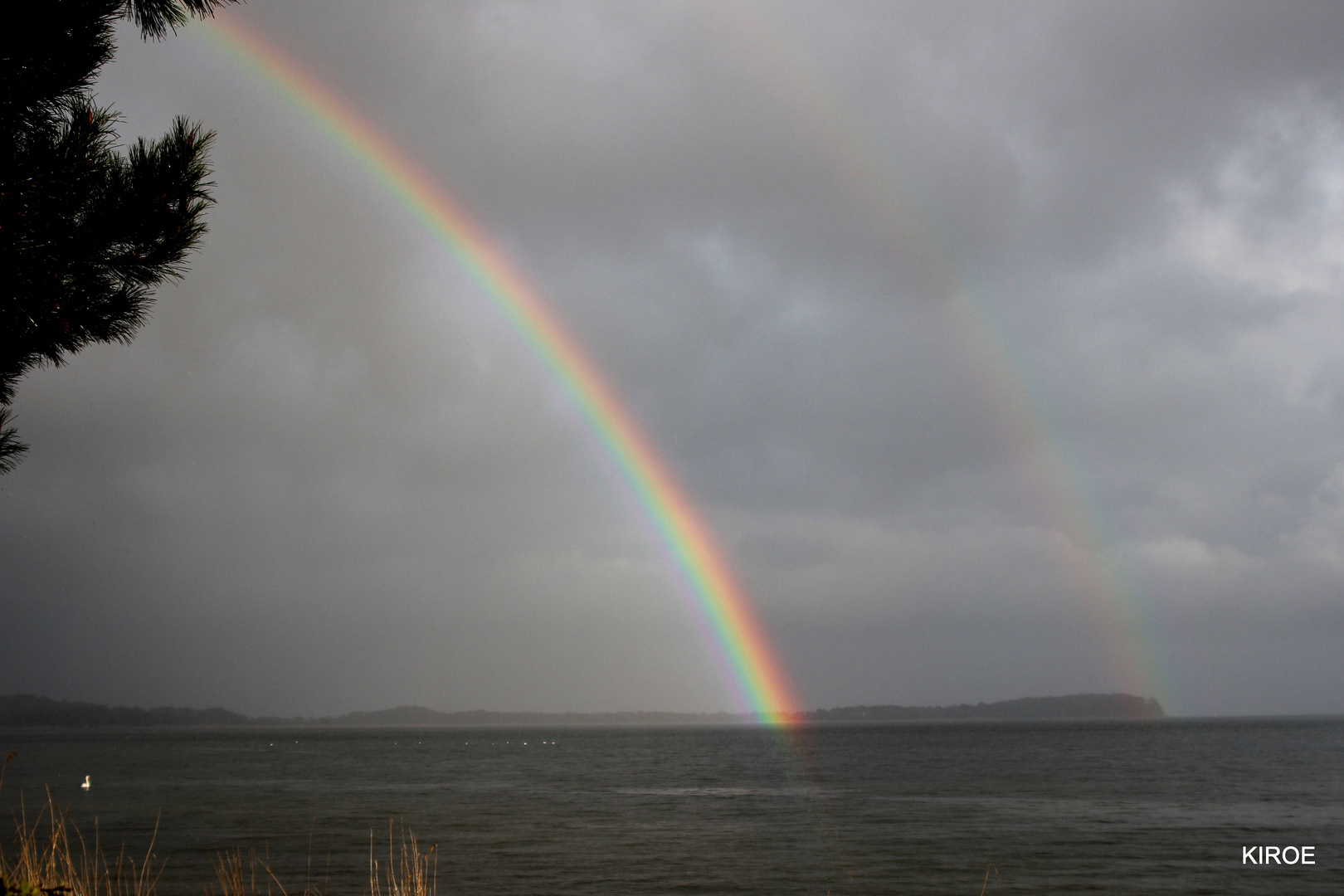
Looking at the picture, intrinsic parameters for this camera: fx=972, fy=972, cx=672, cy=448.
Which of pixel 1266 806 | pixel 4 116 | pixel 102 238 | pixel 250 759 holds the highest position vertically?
pixel 4 116

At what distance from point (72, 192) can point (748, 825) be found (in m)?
37.5

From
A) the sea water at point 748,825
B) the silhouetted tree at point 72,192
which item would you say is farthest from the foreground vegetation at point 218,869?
the silhouetted tree at point 72,192

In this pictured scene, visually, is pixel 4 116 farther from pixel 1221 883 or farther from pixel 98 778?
pixel 98 778

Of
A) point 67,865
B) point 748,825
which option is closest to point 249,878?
point 67,865

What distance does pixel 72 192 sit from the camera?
589cm

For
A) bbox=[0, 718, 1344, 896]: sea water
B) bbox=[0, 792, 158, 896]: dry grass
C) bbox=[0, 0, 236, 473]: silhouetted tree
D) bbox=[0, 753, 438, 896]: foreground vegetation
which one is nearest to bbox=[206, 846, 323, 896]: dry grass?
bbox=[0, 753, 438, 896]: foreground vegetation

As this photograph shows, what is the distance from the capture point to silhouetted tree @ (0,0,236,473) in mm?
5605

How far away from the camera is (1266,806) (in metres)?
46.8

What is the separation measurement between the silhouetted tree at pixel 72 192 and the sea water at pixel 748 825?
14843mm

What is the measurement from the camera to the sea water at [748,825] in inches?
1008

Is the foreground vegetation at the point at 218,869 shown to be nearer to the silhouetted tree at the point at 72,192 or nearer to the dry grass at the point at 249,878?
the dry grass at the point at 249,878

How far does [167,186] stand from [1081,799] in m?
53.7

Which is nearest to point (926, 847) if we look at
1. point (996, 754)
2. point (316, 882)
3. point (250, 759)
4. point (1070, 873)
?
point (1070, 873)

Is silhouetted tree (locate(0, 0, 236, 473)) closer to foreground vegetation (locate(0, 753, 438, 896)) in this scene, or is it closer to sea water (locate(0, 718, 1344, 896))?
foreground vegetation (locate(0, 753, 438, 896))
